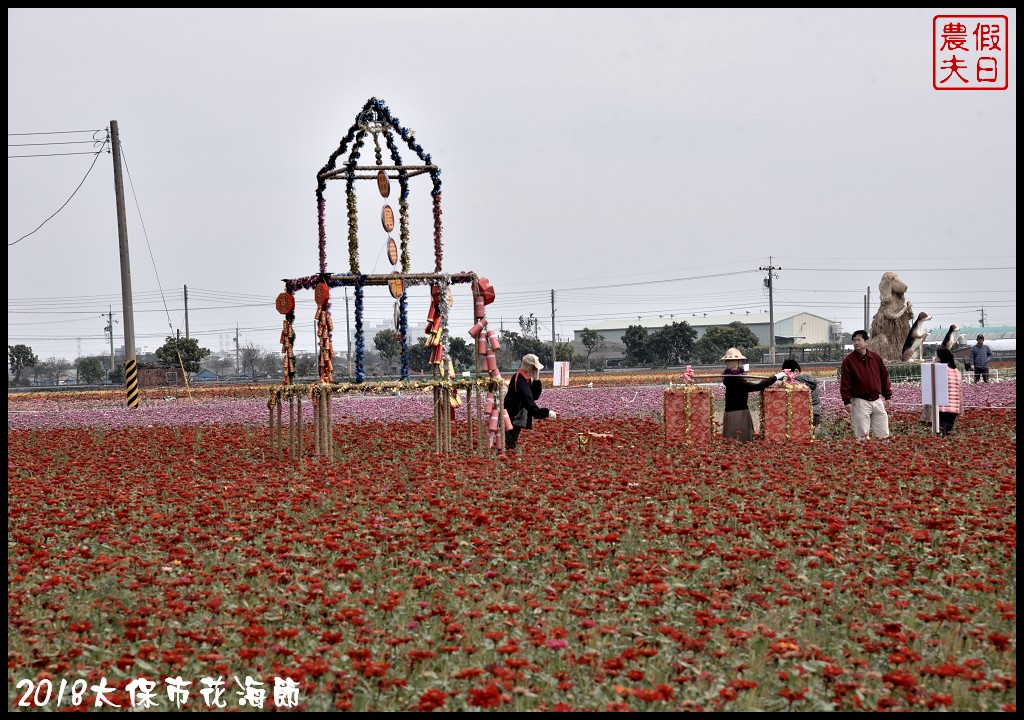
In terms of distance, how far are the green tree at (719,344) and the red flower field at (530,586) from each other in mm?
71233

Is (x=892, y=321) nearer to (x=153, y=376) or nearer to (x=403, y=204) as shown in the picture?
(x=403, y=204)

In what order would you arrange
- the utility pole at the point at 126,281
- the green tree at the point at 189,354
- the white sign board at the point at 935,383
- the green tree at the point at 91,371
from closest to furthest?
the white sign board at the point at 935,383
the utility pole at the point at 126,281
the green tree at the point at 189,354
the green tree at the point at 91,371

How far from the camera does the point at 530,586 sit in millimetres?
6539

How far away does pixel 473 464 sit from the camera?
11.4 metres

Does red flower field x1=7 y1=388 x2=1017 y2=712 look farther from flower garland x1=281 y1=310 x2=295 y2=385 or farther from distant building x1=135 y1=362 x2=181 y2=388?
distant building x1=135 y1=362 x2=181 y2=388

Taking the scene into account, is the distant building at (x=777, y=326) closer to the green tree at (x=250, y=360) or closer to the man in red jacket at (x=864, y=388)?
the green tree at (x=250, y=360)

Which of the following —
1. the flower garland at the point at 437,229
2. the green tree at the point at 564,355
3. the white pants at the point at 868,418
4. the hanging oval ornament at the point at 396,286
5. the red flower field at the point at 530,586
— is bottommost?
the red flower field at the point at 530,586

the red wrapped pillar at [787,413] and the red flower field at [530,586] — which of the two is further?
the red wrapped pillar at [787,413]

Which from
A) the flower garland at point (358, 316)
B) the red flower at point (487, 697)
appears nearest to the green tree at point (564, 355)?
the flower garland at point (358, 316)

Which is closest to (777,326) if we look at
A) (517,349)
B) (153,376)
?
(517,349)

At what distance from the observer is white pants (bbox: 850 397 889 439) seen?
14.6m

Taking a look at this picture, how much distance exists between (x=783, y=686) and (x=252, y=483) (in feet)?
21.9

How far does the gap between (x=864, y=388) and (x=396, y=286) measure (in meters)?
6.17

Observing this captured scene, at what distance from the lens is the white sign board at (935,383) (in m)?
15.0
